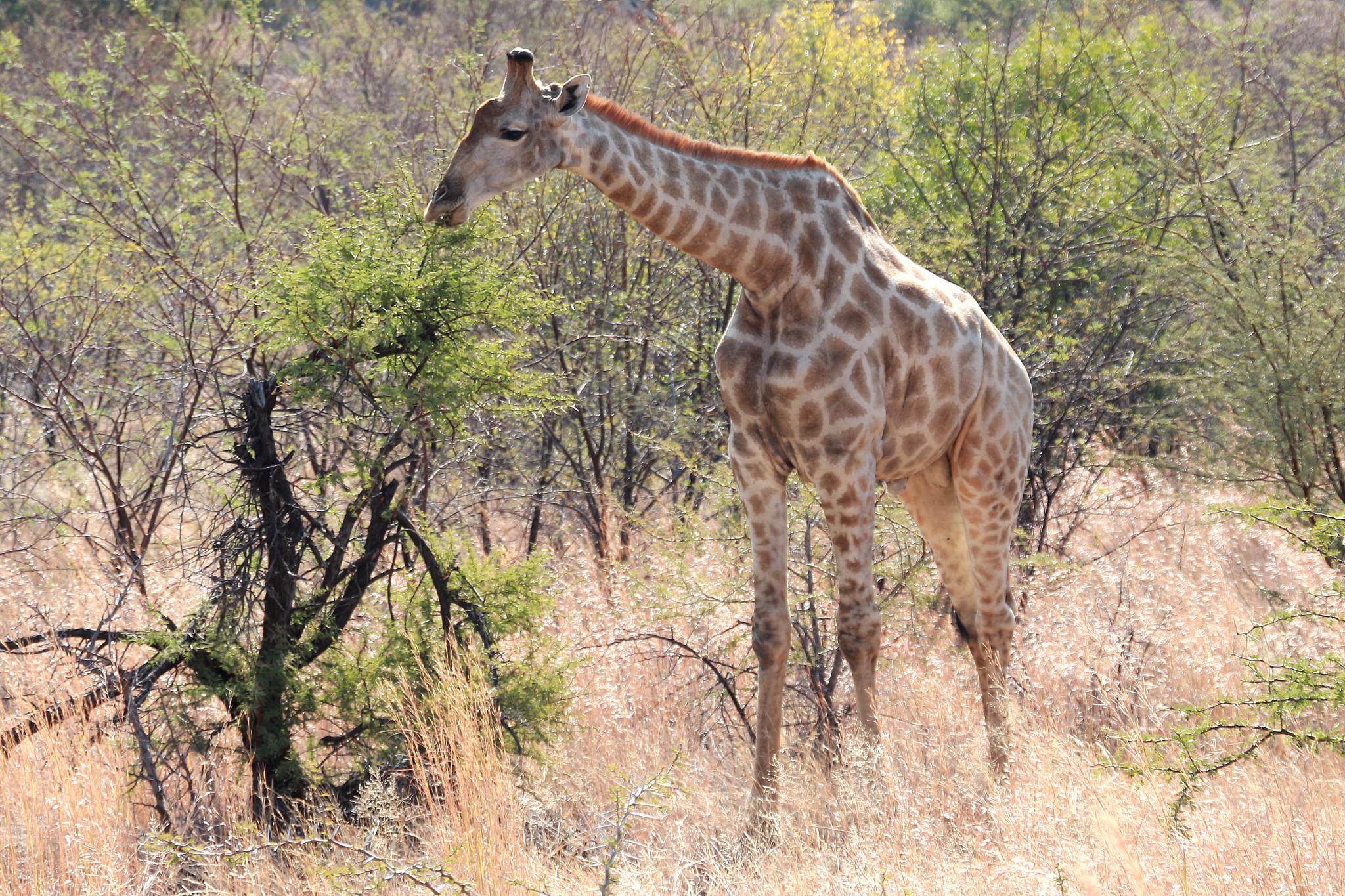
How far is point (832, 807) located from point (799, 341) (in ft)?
6.10

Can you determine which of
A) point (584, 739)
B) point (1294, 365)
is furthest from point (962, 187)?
point (584, 739)

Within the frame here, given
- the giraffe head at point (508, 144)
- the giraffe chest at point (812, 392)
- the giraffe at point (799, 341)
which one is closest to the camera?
the giraffe head at point (508, 144)

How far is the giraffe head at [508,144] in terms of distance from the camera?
13.4ft

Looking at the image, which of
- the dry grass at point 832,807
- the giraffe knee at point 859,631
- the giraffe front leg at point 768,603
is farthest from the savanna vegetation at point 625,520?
the giraffe knee at point 859,631

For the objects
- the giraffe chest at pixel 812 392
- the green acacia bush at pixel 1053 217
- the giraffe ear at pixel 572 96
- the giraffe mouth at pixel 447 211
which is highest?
the green acacia bush at pixel 1053 217

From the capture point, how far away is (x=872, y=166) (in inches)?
395

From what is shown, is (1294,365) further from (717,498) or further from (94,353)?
(94,353)

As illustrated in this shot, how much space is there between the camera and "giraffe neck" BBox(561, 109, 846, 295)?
436 centimetres

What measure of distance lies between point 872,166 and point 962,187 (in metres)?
1.92

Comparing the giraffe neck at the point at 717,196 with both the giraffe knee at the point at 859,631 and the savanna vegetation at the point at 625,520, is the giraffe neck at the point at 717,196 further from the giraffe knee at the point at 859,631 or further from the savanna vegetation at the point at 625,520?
the giraffe knee at the point at 859,631

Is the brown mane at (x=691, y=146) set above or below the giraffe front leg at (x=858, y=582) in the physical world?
above

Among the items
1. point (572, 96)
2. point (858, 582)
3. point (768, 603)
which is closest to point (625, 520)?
point (768, 603)

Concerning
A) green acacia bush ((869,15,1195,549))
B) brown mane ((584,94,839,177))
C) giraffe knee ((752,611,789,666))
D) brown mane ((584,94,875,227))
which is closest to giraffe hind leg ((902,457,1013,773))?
giraffe knee ((752,611,789,666))

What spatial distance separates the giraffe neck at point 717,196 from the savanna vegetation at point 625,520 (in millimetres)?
784
